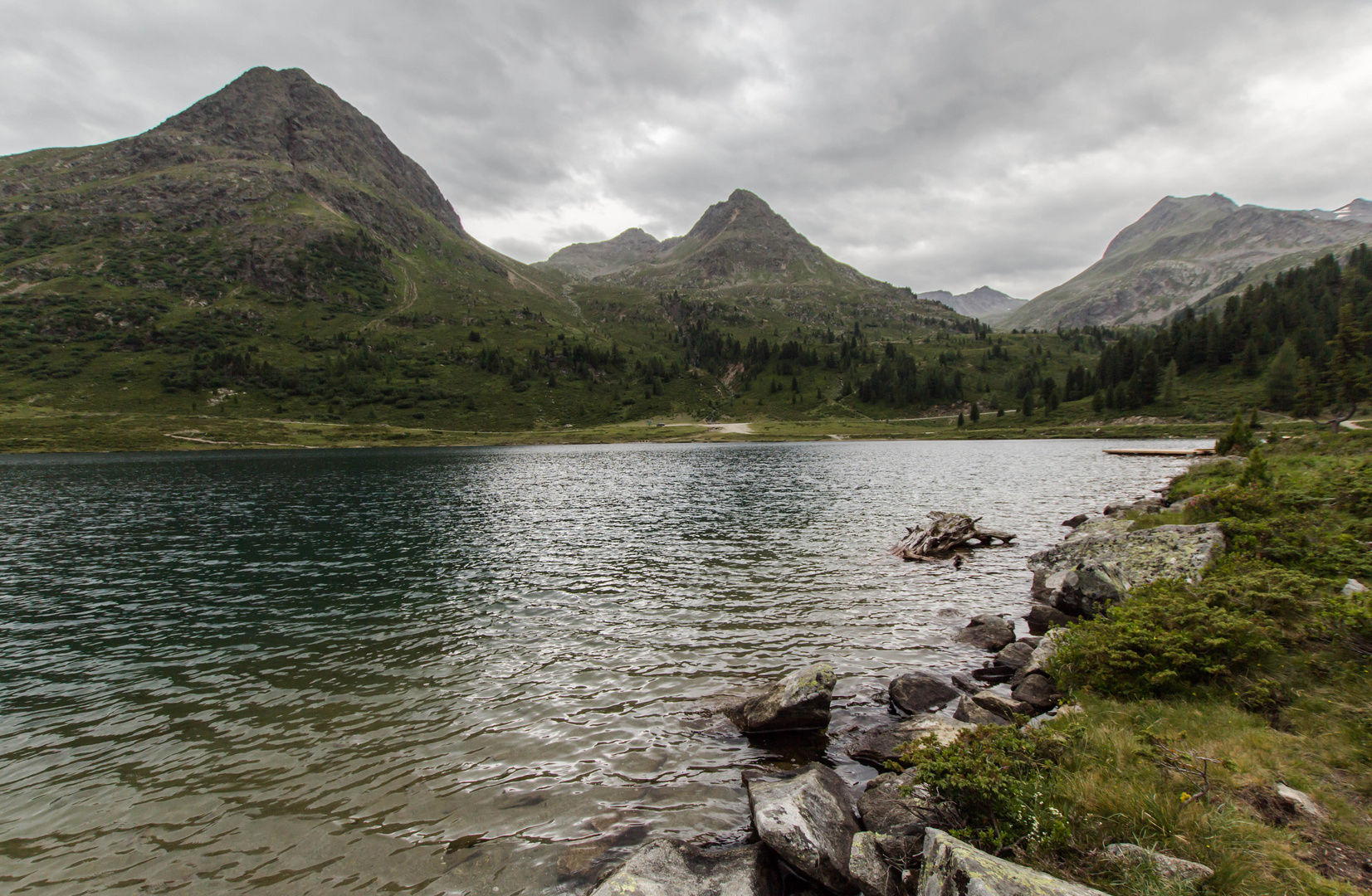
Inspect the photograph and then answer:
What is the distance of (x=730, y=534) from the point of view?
44.2 meters

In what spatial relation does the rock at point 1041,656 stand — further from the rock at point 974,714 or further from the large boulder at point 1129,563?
the rock at point 974,714

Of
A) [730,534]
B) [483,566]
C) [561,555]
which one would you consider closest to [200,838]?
[483,566]

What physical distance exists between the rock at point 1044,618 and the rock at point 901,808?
14.1m

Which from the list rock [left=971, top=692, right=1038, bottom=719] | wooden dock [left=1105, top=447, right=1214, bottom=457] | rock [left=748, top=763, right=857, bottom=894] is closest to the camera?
rock [left=748, top=763, right=857, bottom=894]

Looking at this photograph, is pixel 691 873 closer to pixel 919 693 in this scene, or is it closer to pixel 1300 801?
pixel 1300 801

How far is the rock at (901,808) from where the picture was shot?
9.67 meters

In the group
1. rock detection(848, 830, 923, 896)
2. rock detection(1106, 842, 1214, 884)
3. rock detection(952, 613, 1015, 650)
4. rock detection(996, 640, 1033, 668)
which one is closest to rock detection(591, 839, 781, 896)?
rock detection(848, 830, 923, 896)

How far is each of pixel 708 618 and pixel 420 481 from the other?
245 feet

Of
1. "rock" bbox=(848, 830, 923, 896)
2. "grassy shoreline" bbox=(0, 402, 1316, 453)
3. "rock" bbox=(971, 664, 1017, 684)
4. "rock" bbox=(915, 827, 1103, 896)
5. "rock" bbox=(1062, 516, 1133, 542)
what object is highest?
"grassy shoreline" bbox=(0, 402, 1316, 453)

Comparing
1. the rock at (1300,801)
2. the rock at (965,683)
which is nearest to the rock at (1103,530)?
the rock at (965,683)

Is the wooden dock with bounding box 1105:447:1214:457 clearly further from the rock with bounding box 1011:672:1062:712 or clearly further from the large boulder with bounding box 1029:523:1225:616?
the rock with bounding box 1011:672:1062:712

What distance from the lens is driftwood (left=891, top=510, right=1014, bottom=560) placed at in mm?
36094

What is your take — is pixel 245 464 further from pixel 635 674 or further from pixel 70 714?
pixel 635 674

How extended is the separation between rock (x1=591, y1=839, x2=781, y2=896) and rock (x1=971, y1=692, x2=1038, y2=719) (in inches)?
319
